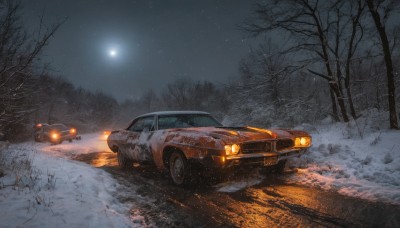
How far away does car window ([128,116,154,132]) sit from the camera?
20.9 feet

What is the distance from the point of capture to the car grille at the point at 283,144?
4.95 metres

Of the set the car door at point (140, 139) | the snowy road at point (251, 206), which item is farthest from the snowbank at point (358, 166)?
the car door at point (140, 139)

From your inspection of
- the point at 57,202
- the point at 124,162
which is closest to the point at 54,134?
the point at 124,162

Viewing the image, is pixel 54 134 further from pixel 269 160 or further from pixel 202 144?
pixel 269 160

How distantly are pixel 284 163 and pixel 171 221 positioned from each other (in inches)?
116

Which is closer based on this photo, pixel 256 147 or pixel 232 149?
pixel 232 149

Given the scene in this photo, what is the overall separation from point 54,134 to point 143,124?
44.3 ft

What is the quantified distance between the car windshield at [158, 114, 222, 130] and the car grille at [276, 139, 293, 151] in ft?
5.57

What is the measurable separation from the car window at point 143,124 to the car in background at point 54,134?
12773 millimetres

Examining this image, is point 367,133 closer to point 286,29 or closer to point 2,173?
point 286,29

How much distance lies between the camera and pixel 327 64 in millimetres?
11500

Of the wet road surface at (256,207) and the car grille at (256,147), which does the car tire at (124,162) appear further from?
the car grille at (256,147)

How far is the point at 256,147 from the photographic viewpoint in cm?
467

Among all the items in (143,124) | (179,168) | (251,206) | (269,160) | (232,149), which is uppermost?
(143,124)
